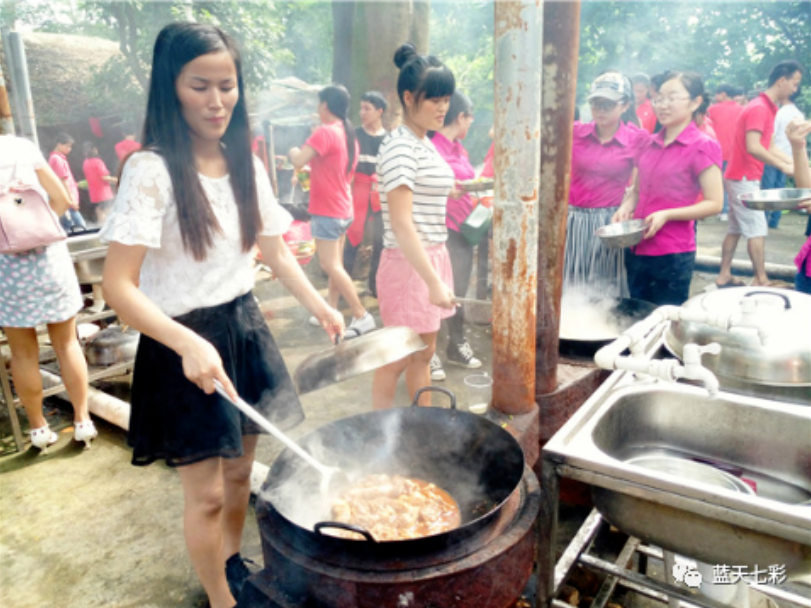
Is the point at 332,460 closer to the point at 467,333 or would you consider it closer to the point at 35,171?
the point at 35,171

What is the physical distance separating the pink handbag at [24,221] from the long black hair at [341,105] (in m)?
3.52

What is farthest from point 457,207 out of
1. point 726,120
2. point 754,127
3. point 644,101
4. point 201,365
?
point 726,120

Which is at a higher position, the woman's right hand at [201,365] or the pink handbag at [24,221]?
the pink handbag at [24,221]

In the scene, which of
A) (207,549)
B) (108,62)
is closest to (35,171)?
(207,549)

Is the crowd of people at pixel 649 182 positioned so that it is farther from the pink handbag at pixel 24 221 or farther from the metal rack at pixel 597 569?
the pink handbag at pixel 24 221

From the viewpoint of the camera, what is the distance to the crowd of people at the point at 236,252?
198 centimetres

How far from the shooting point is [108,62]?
18.0 metres

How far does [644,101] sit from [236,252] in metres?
9.55

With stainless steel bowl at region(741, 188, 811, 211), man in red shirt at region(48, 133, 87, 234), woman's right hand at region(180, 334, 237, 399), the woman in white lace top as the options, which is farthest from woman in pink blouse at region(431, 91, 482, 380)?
man in red shirt at region(48, 133, 87, 234)

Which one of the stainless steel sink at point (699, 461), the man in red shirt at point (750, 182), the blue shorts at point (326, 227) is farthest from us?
the man in red shirt at point (750, 182)

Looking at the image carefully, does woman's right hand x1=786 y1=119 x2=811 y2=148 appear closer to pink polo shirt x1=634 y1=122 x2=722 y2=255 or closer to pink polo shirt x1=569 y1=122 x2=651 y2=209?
pink polo shirt x1=634 y1=122 x2=722 y2=255

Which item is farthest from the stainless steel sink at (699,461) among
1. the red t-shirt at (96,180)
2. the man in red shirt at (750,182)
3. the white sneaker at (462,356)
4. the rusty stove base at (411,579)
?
the red t-shirt at (96,180)

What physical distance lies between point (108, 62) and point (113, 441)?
1784cm

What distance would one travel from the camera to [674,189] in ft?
13.3
